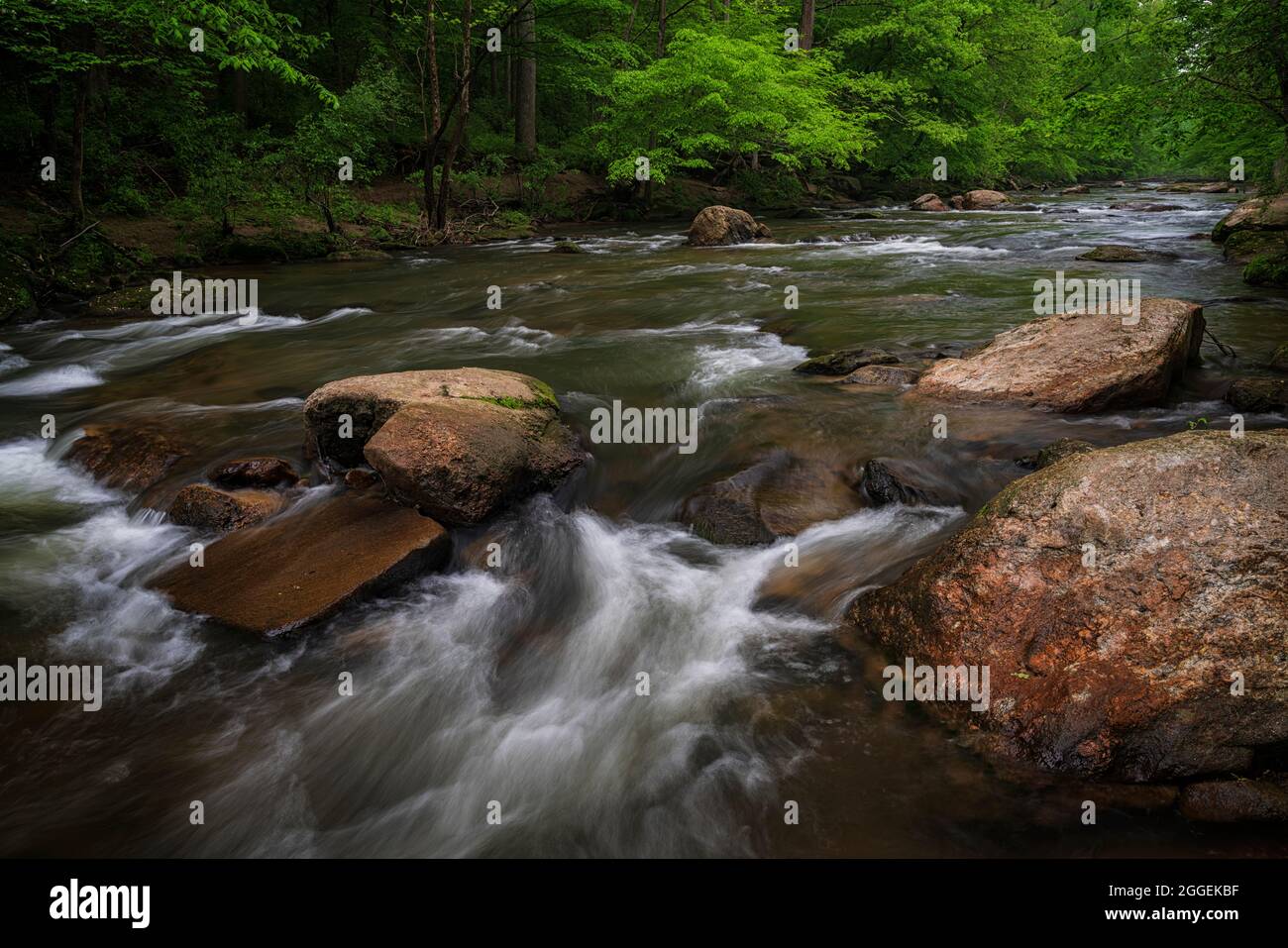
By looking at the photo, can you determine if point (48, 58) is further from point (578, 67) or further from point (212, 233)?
point (578, 67)

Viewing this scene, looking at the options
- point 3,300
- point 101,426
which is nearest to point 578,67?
point 3,300

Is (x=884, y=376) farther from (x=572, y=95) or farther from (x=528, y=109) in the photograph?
(x=572, y=95)

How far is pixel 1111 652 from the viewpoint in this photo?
2.98m

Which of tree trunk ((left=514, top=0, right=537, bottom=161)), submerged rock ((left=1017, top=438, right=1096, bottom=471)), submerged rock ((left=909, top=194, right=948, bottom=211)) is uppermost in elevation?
tree trunk ((left=514, top=0, right=537, bottom=161))

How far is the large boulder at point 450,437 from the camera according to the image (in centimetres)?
482

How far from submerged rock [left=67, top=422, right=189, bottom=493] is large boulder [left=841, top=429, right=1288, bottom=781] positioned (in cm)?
568

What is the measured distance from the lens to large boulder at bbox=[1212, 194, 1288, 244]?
12.1 metres

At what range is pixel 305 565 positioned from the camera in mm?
4473

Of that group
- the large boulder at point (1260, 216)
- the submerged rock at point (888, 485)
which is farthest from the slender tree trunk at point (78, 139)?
the large boulder at point (1260, 216)

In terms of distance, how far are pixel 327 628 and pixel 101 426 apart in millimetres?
4199

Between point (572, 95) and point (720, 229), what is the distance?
15.3 meters

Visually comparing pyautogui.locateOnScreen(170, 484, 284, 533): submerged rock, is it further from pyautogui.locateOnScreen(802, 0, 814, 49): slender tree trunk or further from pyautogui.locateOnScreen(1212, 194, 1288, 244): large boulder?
pyautogui.locateOnScreen(802, 0, 814, 49): slender tree trunk
